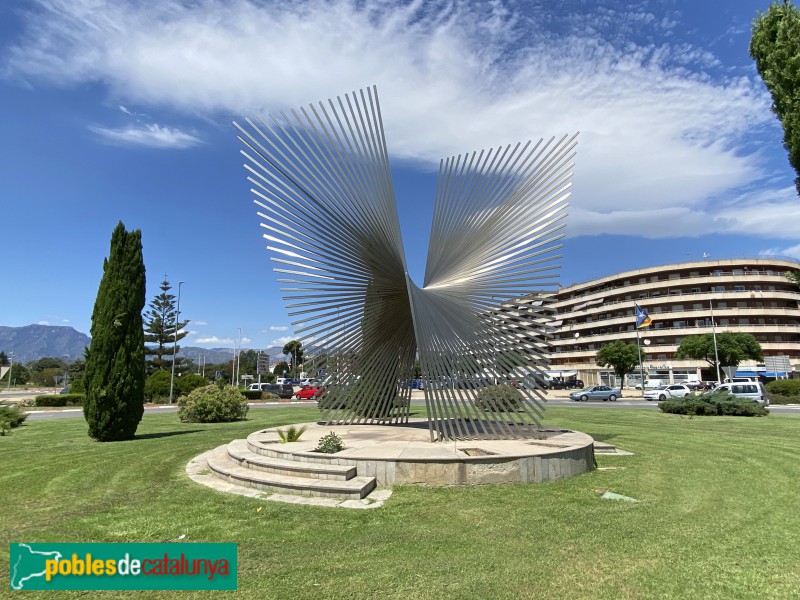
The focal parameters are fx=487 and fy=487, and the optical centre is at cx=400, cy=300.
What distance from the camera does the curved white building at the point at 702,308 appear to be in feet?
172

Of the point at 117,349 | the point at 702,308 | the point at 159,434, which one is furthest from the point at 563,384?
the point at 117,349

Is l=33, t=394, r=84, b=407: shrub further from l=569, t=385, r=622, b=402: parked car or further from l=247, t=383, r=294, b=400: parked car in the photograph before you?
l=569, t=385, r=622, b=402: parked car

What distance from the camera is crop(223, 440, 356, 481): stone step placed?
6.93 m

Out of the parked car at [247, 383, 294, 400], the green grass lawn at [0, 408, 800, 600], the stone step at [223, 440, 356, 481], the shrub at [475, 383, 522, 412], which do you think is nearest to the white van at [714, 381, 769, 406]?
the green grass lawn at [0, 408, 800, 600]

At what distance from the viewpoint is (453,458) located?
7062mm

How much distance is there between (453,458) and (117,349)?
31.3 ft

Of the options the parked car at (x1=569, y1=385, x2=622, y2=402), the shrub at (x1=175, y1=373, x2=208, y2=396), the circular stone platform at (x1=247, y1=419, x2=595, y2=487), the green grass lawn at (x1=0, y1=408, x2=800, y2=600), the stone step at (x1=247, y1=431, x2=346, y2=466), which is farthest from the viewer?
the parked car at (x1=569, y1=385, x2=622, y2=402)

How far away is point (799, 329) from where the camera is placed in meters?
51.7

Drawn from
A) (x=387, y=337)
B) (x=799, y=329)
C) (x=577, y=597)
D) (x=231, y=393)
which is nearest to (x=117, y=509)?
(x=577, y=597)

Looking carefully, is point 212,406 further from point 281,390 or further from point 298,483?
point 281,390

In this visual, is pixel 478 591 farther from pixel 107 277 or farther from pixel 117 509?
pixel 107 277

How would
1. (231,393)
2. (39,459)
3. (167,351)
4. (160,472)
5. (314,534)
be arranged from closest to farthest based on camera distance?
(314,534) < (160,472) < (39,459) < (231,393) < (167,351)

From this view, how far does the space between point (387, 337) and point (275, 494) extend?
5.26m

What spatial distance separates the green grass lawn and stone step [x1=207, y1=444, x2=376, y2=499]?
48 centimetres
